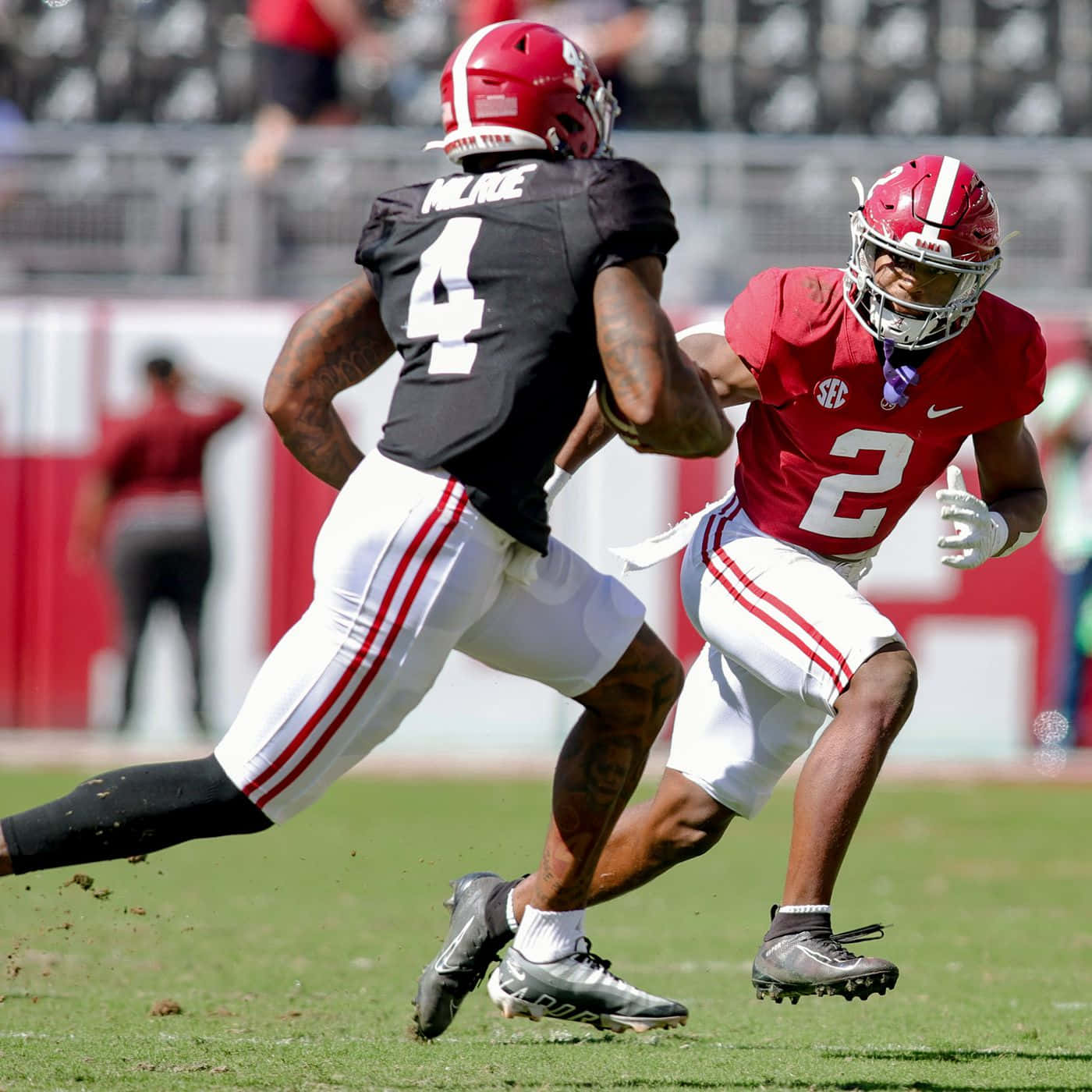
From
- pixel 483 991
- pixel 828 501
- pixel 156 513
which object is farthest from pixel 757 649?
pixel 156 513

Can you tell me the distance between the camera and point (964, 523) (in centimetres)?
408

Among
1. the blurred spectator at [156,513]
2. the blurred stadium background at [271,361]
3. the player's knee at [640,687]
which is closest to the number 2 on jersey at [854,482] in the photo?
the player's knee at [640,687]

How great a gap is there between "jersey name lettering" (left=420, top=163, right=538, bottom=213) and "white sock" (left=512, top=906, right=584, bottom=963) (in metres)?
1.54

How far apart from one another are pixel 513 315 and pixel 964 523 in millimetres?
1236

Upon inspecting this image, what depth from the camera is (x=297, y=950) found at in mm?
5395

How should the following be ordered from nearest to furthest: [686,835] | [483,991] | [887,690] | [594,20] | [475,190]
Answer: [475,190] < [887,690] < [686,835] < [483,991] < [594,20]

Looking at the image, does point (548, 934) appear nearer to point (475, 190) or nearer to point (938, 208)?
point (475, 190)

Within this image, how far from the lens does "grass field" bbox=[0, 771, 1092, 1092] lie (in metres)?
3.83

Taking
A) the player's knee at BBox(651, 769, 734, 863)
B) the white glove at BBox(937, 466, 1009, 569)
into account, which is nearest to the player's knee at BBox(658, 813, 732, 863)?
the player's knee at BBox(651, 769, 734, 863)

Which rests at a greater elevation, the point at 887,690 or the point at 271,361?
the point at 887,690

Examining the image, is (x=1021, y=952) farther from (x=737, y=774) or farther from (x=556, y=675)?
(x=556, y=675)

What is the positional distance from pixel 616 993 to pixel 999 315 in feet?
5.89

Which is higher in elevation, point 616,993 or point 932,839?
point 616,993

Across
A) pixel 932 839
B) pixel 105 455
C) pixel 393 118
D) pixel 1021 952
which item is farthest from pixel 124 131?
pixel 1021 952
